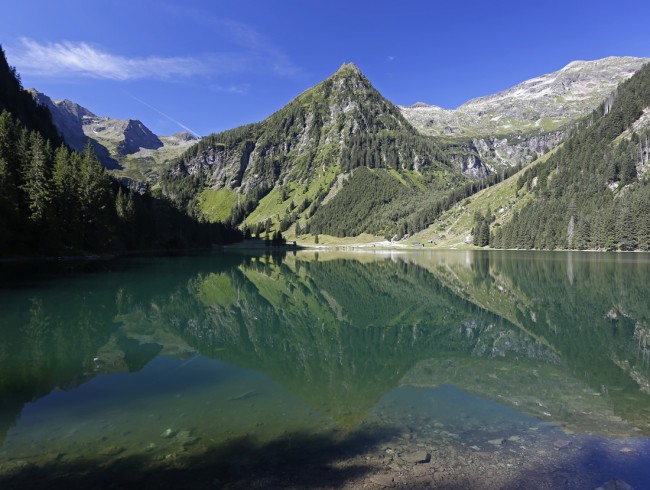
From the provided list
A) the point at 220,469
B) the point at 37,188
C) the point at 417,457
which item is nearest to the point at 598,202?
the point at 37,188

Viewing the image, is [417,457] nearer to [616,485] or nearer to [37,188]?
[616,485]

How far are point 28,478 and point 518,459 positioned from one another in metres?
11.3

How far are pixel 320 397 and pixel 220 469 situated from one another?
5.53 meters

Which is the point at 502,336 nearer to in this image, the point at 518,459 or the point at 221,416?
the point at 518,459

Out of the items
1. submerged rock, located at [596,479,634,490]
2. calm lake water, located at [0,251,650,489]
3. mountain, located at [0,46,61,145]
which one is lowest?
calm lake water, located at [0,251,650,489]

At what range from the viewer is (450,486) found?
8508 mm

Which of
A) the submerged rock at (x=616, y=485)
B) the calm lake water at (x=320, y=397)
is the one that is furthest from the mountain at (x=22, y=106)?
the submerged rock at (x=616, y=485)

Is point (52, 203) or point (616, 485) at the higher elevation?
point (52, 203)

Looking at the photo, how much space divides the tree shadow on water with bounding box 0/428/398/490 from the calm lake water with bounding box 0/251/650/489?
0.05 metres

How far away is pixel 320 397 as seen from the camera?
14.1m

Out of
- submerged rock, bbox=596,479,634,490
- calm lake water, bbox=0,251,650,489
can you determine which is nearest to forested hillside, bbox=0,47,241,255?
calm lake water, bbox=0,251,650,489

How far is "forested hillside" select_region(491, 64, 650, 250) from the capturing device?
130375 millimetres

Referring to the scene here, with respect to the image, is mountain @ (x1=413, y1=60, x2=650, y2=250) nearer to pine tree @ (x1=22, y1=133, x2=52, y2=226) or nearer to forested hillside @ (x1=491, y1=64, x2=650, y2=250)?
forested hillside @ (x1=491, y1=64, x2=650, y2=250)

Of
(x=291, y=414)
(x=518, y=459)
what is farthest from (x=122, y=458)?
(x=518, y=459)
